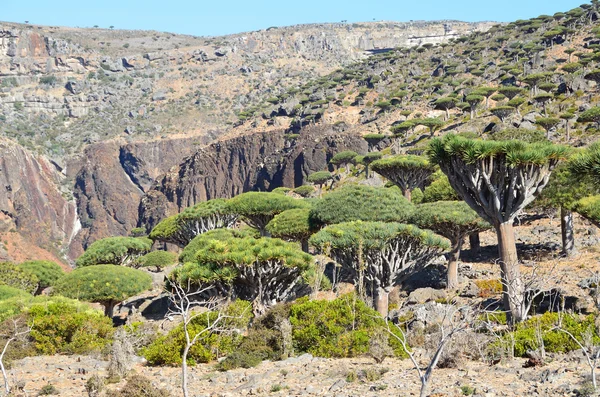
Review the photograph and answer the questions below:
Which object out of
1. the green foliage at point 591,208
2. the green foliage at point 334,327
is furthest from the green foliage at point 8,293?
the green foliage at point 591,208

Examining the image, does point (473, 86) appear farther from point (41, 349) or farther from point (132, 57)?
point (132, 57)

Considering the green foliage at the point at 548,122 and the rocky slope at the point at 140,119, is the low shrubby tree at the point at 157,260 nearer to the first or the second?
the green foliage at the point at 548,122

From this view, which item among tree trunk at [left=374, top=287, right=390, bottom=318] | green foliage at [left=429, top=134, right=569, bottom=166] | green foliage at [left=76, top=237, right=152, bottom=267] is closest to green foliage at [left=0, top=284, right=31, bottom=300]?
green foliage at [left=76, top=237, right=152, bottom=267]

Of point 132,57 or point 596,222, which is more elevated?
point 132,57

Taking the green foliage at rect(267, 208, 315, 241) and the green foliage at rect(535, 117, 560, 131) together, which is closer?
the green foliage at rect(267, 208, 315, 241)

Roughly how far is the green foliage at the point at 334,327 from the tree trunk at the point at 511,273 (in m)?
3.59

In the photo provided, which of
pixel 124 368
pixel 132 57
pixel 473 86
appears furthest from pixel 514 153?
pixel 132 57

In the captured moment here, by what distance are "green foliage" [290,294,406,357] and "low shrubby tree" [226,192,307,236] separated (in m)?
19.9

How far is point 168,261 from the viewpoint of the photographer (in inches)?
1964

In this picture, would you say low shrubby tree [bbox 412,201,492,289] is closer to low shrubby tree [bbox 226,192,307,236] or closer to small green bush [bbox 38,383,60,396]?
low shrubby tree [bbox 226,192,307,236]

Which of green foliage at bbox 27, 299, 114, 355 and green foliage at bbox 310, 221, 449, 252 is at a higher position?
green foliage at bbox 310, 221, 449, 252

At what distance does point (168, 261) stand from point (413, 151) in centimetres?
2702

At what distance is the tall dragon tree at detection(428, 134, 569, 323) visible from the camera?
54.2 ft

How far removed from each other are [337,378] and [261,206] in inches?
983
